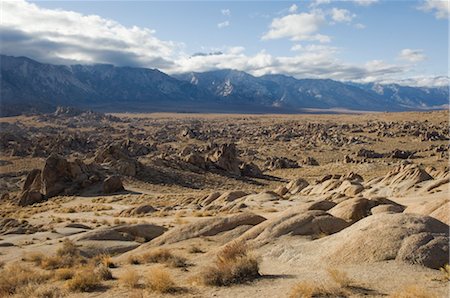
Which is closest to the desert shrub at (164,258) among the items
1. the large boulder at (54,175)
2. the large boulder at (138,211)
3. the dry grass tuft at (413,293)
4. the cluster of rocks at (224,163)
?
the dry grass tuft at (413,293)

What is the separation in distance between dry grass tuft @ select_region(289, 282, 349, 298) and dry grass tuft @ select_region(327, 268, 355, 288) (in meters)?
0.23

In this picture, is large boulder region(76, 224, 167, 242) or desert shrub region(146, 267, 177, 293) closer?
desert shrub region(146, 267, 177, 293)

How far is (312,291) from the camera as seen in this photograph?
9289 mm

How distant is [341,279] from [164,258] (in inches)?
264

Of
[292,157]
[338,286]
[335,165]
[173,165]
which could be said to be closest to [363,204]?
[338,286]

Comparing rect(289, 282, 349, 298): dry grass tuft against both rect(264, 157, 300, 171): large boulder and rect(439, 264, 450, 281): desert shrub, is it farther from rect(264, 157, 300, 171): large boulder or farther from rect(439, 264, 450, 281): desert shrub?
rect(264, 157, 300, 171): large boulder

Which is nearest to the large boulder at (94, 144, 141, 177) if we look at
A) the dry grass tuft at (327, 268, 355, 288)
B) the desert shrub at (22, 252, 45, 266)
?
the desert shrub at (22, 252, 45, 266)

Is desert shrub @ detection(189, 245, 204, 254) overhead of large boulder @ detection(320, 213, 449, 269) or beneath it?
beneath

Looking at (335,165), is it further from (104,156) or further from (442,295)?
(442,295)

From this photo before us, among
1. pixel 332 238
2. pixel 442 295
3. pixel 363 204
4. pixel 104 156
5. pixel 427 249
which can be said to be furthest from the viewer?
pixel 104 156

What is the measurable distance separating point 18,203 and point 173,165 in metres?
20.3

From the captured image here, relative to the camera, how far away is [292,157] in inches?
3152

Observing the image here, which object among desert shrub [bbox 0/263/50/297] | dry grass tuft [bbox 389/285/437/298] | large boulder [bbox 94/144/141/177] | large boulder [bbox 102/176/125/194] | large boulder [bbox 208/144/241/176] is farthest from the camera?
large boulder [bbox 208/144/241/176]

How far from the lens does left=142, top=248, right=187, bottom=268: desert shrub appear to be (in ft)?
45.0
